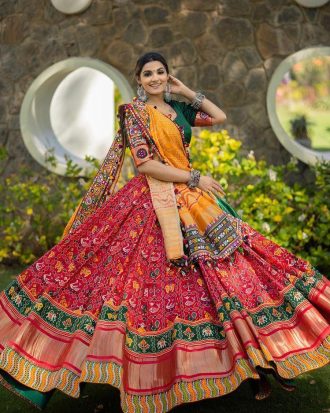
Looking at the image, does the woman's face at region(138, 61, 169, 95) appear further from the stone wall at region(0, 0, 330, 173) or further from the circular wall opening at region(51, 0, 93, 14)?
the circular wall opening at region(51, 0, 93, 14)

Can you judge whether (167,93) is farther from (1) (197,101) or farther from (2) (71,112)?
(2) (71,112)

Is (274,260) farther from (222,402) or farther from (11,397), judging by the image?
(11,397)

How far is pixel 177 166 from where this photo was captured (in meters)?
3.46

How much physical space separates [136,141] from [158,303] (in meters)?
0.77

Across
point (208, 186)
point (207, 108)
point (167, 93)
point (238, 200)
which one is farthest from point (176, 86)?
point (238, 200)

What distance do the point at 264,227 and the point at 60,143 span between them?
2426 millimetres

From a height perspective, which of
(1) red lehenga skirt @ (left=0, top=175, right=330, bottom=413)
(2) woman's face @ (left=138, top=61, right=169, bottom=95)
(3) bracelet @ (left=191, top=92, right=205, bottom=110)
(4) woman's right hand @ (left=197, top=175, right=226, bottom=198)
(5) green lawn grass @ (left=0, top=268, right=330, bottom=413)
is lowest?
(5) green lawn grass @ (left=0, top=268, right=330, bottom=413)

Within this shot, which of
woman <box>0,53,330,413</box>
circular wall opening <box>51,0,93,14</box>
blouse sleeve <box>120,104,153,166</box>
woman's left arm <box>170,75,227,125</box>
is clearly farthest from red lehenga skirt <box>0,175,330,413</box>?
circular wall opening <box>51,0,93,14</box>

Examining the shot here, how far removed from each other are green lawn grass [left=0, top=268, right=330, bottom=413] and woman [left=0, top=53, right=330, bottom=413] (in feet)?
1.42

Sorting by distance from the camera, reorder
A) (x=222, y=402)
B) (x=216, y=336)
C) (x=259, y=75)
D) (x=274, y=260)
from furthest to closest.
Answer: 1. (x=259, y=75)
2. (x=222, y=402)
3. (x=274, y=260)
4. (x=216, y=336)

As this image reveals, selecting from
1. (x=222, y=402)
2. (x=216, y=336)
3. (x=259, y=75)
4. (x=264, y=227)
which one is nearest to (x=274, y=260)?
(x=216, y=336)

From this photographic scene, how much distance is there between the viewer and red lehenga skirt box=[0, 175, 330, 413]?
2.96 m

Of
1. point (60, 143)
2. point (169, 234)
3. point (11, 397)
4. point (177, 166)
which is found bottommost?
point (11, 397)

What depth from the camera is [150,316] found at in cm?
312
